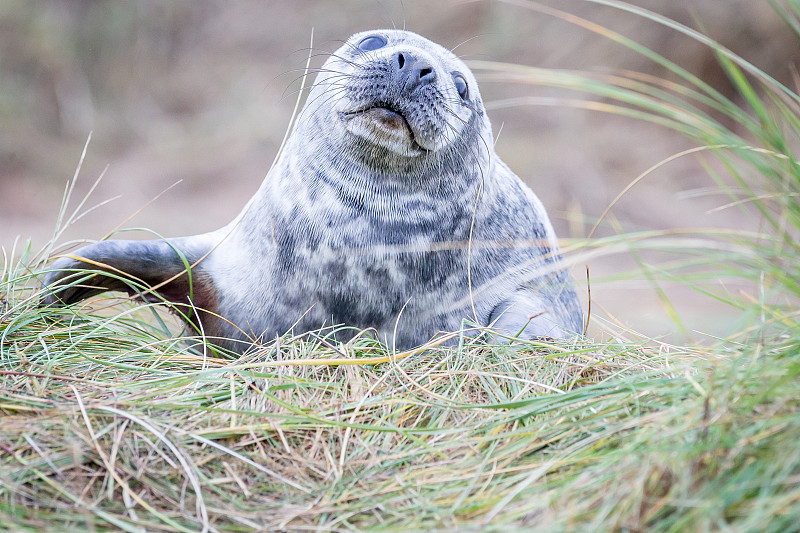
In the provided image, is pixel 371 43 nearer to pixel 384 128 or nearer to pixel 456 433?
pixel 384 128

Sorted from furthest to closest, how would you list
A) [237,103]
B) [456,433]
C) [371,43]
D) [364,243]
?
[237,103]
[371,43]
[364,243]
[456,433]

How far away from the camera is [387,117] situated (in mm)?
2633

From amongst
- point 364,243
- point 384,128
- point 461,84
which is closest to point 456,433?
point 364,243

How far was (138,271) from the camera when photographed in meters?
2.83

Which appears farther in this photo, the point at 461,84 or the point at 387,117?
the point at 461,84

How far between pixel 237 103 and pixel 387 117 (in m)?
8.64

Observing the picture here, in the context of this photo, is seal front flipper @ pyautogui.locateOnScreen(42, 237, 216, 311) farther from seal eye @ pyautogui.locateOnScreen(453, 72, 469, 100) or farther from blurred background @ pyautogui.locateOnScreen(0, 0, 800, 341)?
blurred background @ pyautogui.locateOnScreen(0, 0, 800, 341)

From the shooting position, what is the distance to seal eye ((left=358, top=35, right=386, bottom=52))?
9.89 feet

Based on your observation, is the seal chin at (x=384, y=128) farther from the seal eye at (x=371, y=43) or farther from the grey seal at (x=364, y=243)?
the seal eye at (x=371, y=43)

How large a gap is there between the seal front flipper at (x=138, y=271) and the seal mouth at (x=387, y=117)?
83 cm

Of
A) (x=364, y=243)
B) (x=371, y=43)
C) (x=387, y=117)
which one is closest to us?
(x=387, y=117)

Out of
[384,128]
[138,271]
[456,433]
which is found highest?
[384,128]

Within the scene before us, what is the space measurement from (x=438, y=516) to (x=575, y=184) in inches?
350

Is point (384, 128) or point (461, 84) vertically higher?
point (461, 84)
